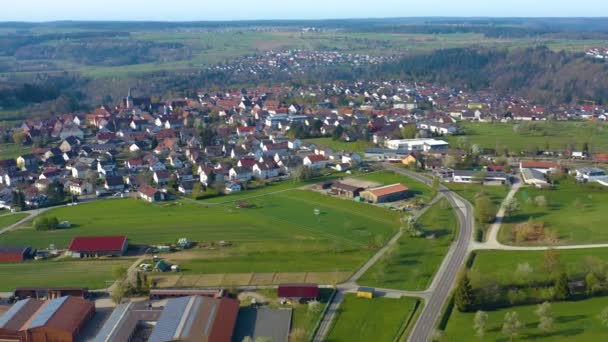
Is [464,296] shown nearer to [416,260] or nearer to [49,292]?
[416,260]

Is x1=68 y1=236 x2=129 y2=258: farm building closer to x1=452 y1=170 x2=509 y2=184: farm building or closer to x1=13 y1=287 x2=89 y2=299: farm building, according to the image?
x1=13 y1=287 x2=89 y2=299: farm building

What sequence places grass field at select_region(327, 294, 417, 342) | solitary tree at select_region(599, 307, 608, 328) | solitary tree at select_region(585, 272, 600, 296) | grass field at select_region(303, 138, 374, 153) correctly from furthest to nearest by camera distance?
grass field at select_region(303, 138, 374, 153), solitary tree at select_region(585, 272, 600, 296), grass field at select_region(327, 294, 417, 342), solitary tree at select_region(599, 307, 608, 328)

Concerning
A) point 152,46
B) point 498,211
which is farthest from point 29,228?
point 152,46

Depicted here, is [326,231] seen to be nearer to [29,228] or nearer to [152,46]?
[29,228]

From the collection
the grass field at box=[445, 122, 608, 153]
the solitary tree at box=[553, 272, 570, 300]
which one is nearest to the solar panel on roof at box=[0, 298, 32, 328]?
the solitary tree at box=[553, 272, 570, 300]

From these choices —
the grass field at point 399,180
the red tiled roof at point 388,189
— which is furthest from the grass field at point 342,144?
the red tiled roof at point 388,189
